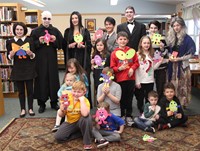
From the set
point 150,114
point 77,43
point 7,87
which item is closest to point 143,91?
point 150,114

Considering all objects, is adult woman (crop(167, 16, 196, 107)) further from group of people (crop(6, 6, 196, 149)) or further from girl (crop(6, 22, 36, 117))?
girl (crop(6, 22, 36, 117))

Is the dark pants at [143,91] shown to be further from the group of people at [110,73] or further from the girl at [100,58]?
the girl at [100,58]

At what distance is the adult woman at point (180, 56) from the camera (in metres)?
3.21

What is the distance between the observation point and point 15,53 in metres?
3.21

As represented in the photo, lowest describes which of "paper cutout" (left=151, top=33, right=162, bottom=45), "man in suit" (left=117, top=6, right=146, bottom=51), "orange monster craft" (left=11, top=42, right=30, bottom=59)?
"orange monster craft" (left=11, top=42, right=30, bottom=59)

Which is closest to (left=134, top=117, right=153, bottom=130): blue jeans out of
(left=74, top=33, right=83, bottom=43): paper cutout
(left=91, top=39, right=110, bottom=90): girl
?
(left=91, top=39, right=110, bottom=90): girl

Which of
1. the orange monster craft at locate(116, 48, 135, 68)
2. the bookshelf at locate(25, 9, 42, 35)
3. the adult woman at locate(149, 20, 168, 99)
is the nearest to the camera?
the orange monster craft at locate(116, 48, 135, 68)

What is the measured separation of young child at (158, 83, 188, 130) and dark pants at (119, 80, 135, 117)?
15.6 inches

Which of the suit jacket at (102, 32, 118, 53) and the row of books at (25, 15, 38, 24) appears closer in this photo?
the suit jacket at (102, 32, 118, 53)

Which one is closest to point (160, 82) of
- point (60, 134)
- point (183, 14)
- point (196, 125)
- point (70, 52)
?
point (196, 125)

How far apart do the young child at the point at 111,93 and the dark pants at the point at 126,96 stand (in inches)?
5.7

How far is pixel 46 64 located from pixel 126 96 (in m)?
1.30

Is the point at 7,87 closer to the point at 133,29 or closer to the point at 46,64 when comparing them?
the point at 46,64

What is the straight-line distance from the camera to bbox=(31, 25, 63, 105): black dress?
3411 mm
